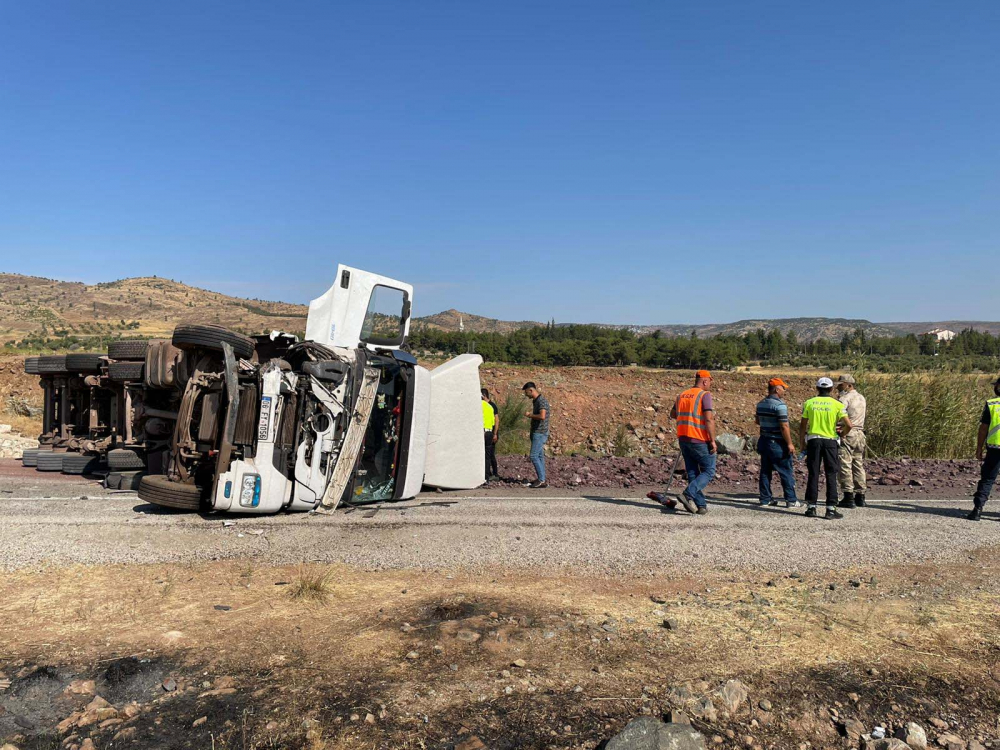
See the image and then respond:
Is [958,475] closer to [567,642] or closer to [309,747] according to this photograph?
[567,642]

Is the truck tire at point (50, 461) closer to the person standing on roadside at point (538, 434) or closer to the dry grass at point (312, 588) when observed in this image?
the person standing on roadside at point (538, 434)

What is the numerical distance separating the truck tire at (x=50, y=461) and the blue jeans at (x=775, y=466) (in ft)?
34.6

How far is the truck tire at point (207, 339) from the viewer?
8.35 meters

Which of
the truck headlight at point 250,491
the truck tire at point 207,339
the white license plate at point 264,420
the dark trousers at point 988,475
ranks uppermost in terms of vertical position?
the truck tire at point 207,339

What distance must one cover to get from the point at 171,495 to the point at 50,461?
17.0 feet

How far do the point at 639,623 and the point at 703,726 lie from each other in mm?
1307

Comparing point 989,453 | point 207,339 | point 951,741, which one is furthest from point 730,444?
point 951,741

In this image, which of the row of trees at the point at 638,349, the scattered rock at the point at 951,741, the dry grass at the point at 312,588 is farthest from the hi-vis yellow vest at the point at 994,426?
the row of trees at the point at 638,349

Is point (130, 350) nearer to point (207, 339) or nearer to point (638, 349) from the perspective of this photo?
point (207, 339)

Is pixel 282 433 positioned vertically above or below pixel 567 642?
above

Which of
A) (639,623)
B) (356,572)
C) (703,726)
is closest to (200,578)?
(356,572)

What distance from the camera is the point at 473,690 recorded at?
409cm

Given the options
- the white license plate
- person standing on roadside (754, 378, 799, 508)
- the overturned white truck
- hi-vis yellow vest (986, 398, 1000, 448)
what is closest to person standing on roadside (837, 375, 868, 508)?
person standing on roadside (754, 378, 799, 508)

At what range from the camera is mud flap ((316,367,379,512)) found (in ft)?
27.7
